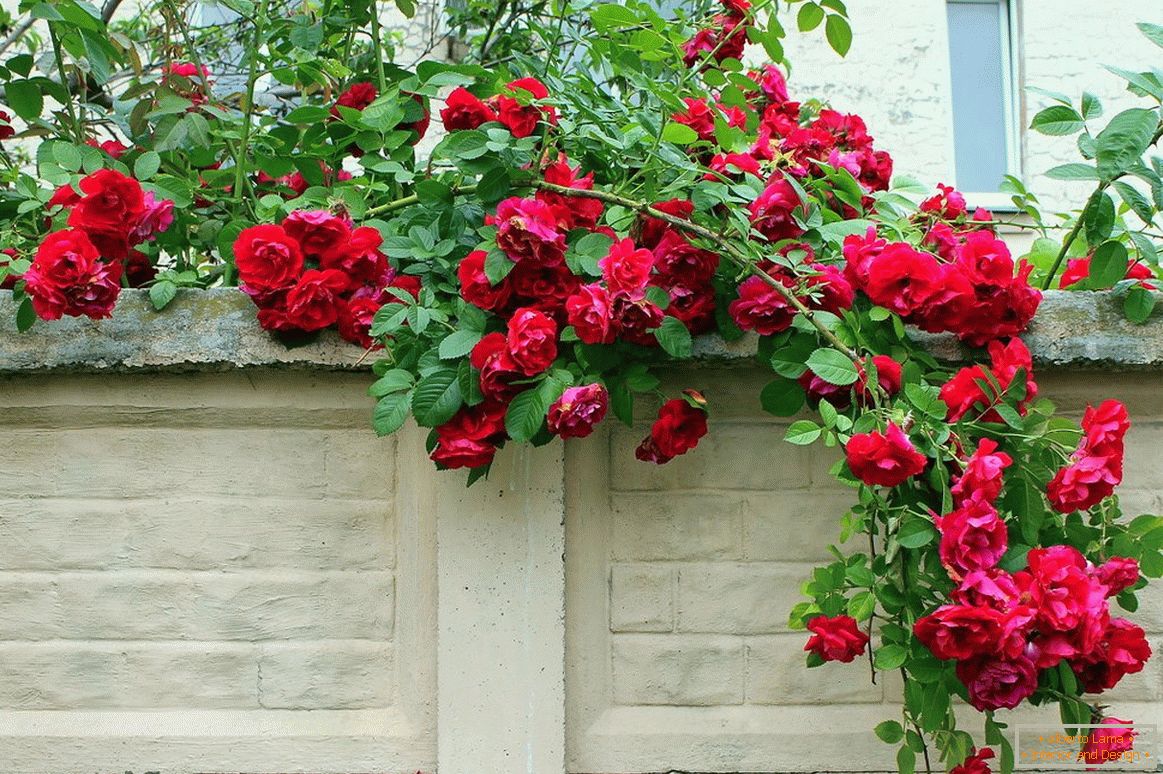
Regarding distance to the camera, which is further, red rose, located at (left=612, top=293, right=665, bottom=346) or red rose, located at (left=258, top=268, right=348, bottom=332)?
red rose, located at (left=258, top=268, right=348, bottom=332)

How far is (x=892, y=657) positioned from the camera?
1.47 meters

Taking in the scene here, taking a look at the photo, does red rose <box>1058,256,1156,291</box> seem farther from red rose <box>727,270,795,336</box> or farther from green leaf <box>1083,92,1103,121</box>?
red rose <box>727,270,795,336</box>

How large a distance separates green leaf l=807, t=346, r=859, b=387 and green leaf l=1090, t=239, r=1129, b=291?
49cm

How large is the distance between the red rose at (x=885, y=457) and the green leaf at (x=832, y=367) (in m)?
0.12

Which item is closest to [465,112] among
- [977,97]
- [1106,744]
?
[1106,744]

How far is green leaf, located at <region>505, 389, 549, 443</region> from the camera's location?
4.93 feet

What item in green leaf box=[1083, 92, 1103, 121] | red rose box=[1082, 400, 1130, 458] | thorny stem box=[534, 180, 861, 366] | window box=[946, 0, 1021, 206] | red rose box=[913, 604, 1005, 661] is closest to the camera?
red rose box=[913, 604, 1005, 661]

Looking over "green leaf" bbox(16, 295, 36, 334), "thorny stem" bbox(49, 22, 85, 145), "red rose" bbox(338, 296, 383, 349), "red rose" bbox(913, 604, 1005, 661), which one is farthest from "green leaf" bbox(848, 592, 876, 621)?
"thorny stem" bbox(49, 22, 85, 145)

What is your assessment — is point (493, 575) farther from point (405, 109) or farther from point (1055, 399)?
point (1055, 399)

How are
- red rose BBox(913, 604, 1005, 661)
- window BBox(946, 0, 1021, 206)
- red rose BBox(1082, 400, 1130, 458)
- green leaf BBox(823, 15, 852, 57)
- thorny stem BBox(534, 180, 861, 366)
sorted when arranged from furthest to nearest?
window BBox(946, 0, 1021, 206) < green leaf BBox(823, 15, 852, 57) < thorny stem BBox(534, 180, 861, 366) < red rose BBox(1082, 400, 1130, 458) < red rose BBox(913, 604, 1005, 661)

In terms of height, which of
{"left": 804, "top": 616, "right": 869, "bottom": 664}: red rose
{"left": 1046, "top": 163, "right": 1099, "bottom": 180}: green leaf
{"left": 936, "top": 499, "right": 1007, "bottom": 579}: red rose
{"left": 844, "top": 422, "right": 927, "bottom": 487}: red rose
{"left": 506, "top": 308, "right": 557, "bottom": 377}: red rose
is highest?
{"left": 1046, "top": 163, "right": 1099, "bottom": 180}: green leaf

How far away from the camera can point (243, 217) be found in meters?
1.88

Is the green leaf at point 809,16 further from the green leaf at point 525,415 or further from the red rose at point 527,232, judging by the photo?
the green leaf at point 525,415

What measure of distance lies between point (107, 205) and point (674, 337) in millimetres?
873
